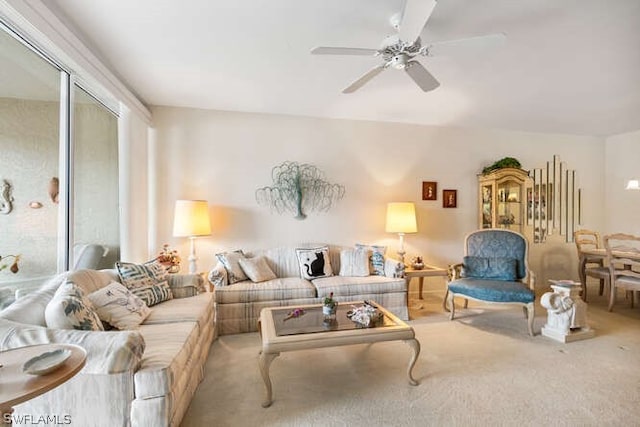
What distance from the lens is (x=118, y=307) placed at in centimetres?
206

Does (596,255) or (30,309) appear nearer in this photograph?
(30,309)


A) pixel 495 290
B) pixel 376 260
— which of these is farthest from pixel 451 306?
pixel 376 260

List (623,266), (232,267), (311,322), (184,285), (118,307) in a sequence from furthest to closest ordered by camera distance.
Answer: (623,266)
(232,267)
(184,285)
(311,322)
(118,307)

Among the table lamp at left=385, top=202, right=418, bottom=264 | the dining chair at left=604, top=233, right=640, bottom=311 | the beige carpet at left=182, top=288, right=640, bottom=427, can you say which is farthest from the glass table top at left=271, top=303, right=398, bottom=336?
the dining chair at left=604, top=233, right=640, bottom=311

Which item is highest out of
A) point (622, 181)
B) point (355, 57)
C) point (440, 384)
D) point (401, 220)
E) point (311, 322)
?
point (355, 57)

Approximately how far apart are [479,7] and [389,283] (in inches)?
103

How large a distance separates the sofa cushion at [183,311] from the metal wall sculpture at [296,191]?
5.35ft

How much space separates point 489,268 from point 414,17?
118 inches

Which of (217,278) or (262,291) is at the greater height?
(217,278)

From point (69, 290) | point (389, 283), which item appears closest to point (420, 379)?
point (389, 283)

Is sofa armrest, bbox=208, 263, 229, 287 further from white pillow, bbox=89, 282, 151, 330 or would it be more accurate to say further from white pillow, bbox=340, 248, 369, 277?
white pillow, bbox=340, 248, 369, 277

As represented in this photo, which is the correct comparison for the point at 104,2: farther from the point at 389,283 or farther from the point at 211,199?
the point at 389,283

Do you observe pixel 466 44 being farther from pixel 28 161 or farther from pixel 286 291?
pixel 28 161

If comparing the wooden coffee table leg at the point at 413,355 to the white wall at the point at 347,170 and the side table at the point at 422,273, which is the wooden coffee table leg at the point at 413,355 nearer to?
the side table at the point at 422,273
